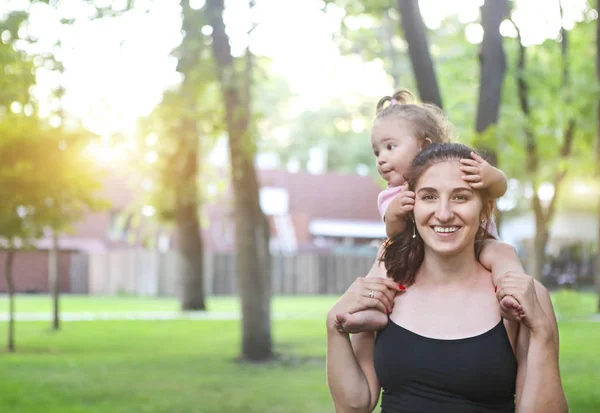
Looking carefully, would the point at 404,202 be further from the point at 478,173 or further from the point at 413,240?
the point at 478,173

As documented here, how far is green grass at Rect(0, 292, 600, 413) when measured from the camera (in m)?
9.62

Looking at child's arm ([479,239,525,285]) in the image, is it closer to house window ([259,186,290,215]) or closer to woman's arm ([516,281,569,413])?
woman's arm ([516,281,569,413])

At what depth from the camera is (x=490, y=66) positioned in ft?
37.6

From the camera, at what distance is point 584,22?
2308 centimetres

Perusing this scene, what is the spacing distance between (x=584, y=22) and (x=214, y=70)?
12412 millimetres

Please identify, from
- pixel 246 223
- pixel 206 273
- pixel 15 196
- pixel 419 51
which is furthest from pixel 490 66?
pixel 206 273

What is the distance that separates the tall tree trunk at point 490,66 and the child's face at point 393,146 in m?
7.47

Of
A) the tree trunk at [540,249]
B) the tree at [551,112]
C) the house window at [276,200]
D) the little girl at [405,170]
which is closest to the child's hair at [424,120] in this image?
the little girl at [405,170]

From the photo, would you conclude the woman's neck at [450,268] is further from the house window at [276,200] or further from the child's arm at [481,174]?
the house window at [276,200]

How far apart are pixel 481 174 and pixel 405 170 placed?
3.30ft

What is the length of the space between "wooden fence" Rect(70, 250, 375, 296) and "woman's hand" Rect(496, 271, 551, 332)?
1348 inches

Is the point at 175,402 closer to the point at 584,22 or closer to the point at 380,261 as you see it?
the point at 380,261

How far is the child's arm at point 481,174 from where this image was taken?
120 inches

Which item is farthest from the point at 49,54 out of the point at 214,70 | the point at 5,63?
the point at 214,70
